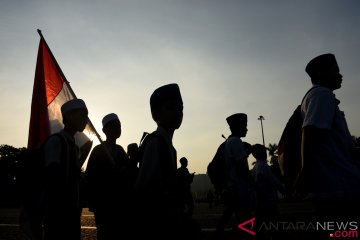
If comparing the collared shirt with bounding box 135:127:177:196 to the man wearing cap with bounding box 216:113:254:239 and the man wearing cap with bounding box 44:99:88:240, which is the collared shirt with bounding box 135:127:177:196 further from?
the man wearing cap with bounding box 216:113:254:239

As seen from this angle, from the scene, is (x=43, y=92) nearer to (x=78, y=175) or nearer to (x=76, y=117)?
(x=76, y=117)

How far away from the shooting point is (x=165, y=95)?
2910 mm

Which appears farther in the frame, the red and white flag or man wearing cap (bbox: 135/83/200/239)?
the red and white flag

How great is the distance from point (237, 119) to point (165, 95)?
121 inches

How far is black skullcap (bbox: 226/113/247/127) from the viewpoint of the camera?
5.75m

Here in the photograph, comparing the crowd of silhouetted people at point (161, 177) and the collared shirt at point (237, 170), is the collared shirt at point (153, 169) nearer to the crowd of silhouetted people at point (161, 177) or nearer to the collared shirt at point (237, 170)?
the crowd of silhouetted people at point (161, 177)

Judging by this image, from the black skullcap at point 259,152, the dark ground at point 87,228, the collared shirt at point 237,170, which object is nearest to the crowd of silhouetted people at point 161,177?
the collared shirt at point 237,170

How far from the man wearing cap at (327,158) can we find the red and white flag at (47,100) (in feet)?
9.72

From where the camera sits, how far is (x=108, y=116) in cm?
520

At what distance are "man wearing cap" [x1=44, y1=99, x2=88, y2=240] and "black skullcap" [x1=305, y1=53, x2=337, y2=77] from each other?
8.45ft

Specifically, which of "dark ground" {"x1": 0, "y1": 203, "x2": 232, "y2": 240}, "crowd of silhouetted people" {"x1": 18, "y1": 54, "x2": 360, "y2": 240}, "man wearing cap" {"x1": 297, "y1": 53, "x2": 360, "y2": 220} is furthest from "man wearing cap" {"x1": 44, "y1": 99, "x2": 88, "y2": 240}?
"dark ground" {"x1": 0, "y1": 203, "x2": 232, "y2": 240}

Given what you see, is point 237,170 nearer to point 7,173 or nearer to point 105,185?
point 105,185

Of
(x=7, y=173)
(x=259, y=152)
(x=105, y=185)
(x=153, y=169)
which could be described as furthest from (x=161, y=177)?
(x=7, y=173)

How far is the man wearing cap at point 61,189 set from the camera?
11.1ft
